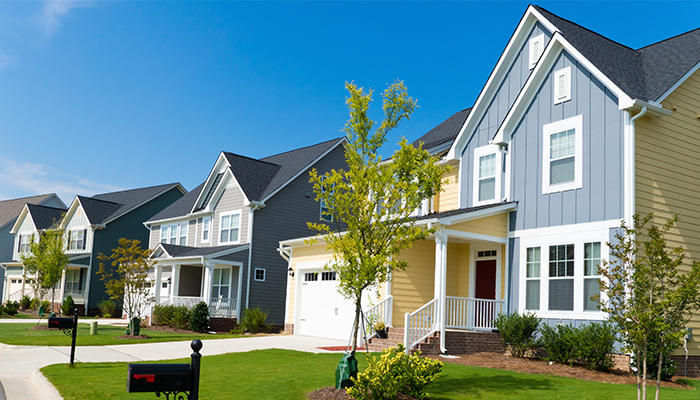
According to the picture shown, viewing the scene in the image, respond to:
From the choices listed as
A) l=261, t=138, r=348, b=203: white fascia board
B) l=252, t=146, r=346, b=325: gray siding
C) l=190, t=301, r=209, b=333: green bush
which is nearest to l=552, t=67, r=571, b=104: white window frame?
l=261, t=138, r=348, b=203: white fascia board

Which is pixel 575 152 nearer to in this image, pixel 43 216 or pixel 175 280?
pixel 175 280

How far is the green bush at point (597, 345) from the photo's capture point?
41.9ft

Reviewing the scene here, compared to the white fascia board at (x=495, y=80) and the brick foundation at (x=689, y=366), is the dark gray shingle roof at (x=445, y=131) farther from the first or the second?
the brick foundation at (x=689, y=366)

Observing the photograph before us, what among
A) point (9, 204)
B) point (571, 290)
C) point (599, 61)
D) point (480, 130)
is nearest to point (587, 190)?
point (571, 290)

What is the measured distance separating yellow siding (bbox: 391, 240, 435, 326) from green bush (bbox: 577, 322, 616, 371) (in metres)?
5.18

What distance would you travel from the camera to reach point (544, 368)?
12898mm

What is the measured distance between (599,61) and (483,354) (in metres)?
8.13

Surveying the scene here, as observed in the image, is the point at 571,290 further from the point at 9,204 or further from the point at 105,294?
the point at 9,204

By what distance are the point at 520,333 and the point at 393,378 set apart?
722 centimetres

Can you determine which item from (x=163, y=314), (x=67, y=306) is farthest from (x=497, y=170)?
(x=67, y=306)

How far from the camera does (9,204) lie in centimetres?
5744

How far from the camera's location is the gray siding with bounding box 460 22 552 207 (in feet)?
59.0

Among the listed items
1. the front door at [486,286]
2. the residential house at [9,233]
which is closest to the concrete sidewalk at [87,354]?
the front door at [486,286]

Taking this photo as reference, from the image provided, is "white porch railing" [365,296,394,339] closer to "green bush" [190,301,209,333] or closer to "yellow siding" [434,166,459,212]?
"yellow siding" [434,166,459,212]
